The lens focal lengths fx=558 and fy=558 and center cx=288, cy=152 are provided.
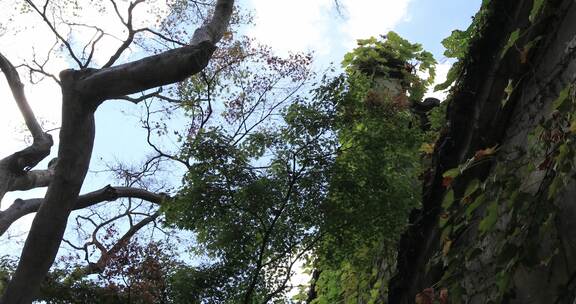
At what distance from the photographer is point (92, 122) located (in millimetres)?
5086

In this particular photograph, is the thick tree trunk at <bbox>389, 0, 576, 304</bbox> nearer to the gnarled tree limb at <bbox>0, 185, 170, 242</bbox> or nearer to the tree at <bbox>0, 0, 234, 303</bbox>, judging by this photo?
the tree at <bbox>0, 0, 234, 303</bbox>

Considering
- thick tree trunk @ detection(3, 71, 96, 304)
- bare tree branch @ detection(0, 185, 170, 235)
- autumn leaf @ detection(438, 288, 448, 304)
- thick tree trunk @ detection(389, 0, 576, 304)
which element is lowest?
autumn leaf @ detection(438, 288, 448, 304)

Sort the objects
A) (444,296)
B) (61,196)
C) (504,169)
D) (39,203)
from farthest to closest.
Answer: (39,203) → (61,196) → (444,296) → (504,169)

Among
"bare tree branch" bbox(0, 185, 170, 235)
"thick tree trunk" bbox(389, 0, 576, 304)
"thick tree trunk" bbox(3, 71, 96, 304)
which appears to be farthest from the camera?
"bare tree branch" bbox(0, 185, 170, 235)

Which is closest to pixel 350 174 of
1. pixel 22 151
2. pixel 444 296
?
pixel 444 296

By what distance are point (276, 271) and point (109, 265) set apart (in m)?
3.37

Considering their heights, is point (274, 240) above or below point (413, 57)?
below

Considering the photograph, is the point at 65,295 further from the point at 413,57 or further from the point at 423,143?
the point at 413,57

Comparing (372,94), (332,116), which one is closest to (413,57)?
(372,94)

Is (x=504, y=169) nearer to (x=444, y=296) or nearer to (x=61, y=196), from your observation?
(x=444, y=296)

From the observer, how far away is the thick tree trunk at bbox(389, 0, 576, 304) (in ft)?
9.08

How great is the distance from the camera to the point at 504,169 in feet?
10.4

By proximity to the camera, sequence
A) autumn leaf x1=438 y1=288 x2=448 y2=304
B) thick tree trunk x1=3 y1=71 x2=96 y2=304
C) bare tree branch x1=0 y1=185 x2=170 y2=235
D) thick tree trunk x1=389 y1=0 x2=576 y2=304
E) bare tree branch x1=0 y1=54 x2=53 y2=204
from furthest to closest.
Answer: bare tree branch x1=0 y1=185 x2=170 y2=235, bare tree branch x1=0 y1=54 x2=53 y2=204, thick tree trunk x1=3 y1=71 x2=96 y2=304, autumn leaf x1=438 y1=288 x2=448 y2=304, thick tree trunk x1=389 y1=0 x2=576 y2=304

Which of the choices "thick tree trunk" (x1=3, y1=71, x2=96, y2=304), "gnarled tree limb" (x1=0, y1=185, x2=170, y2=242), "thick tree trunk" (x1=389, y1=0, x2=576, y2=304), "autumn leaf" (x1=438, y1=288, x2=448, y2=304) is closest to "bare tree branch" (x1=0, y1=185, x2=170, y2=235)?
"gnarled tree limb" (x1=0, y1=185, x2=170, y2=242)
